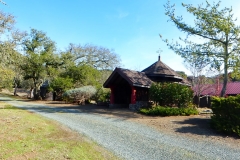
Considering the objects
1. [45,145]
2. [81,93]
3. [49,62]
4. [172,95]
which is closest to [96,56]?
[49,62]

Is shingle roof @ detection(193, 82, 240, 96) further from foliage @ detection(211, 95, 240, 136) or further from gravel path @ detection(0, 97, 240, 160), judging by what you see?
gravel path @ detection(0, 97, 240, 160)

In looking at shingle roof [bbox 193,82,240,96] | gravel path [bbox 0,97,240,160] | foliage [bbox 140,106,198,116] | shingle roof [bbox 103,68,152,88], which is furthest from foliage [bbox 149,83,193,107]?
shingle roof [bbox 193,82,240,96]

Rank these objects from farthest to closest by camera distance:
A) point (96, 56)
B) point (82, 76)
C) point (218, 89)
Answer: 1. point (96, 56)
2. point (82, 76)
3. point (218, 89)

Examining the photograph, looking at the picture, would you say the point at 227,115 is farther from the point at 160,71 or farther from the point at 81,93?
the point at 81,93

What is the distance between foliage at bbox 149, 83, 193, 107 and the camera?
1506cm

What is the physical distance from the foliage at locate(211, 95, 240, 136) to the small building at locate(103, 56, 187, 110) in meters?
8.19

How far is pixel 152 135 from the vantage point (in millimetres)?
8242

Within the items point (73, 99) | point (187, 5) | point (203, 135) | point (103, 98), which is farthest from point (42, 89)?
point (203, 135)

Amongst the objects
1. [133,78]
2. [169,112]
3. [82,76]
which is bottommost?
[169,112]

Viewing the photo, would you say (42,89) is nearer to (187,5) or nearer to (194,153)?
(187,5)

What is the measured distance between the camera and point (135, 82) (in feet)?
55.0

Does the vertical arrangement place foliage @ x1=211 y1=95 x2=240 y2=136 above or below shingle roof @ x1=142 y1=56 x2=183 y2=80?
below

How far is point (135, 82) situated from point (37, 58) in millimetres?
19453

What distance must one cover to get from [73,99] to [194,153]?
18.9 m
